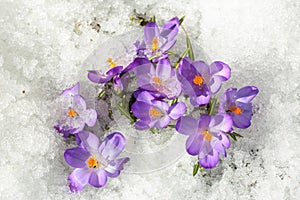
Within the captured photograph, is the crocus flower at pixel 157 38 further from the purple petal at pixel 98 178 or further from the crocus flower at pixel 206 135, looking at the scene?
the purple petal at pixel 98 178

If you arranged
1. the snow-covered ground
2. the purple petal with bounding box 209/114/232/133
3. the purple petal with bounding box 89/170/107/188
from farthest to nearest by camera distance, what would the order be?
the snow-covered ground < the purple petal with bounding box 89/170/107/188 < the purple petal with bounding box 209/114/232/133

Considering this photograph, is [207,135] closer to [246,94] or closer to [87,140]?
[246,94]

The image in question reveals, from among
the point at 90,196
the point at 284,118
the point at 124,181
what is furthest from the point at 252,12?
the point at 90,196

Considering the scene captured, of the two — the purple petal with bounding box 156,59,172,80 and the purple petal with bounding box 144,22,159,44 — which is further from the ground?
the purple petal with bounding box 144,22,159,44

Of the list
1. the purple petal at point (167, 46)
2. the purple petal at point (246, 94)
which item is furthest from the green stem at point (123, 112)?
the purple petal at point (246, 94)

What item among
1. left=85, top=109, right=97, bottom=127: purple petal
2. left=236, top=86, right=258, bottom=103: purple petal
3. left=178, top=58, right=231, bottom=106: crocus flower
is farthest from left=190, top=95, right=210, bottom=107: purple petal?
left=85, top=109, right=97, bottom=127: purple petal

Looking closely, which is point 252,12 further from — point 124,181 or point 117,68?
point 124,181

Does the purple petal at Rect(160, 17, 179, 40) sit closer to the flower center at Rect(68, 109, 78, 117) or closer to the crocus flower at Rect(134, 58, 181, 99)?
the crocus flower at Rect(134, 58, 181, 99)
